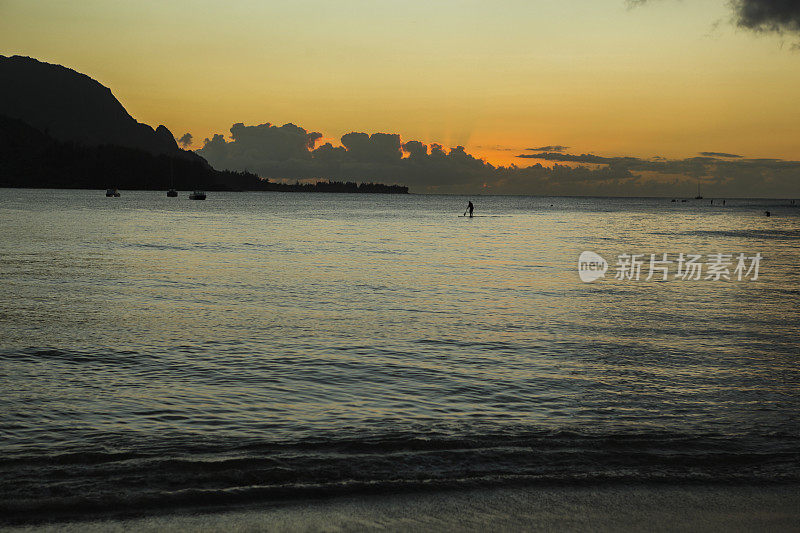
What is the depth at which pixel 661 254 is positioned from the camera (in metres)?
52.0

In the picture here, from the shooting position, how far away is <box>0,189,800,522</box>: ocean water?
8227 millimetres

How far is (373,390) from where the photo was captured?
12695mm

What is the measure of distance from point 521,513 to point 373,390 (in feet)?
19.4

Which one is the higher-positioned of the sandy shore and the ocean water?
the sandy shore

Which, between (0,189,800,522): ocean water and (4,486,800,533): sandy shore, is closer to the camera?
(4,486,800,533): sandy shore

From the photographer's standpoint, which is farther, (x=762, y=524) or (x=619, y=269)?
(x=619, y=269)

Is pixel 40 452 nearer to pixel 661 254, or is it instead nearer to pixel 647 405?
pixel 647 405

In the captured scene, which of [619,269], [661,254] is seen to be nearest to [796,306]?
[619,269]

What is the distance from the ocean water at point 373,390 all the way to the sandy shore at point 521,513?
34 cm

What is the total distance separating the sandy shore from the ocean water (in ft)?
1.11

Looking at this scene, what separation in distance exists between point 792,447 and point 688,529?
379 cm

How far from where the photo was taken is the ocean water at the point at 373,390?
8.23 meters

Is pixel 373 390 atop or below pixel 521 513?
below

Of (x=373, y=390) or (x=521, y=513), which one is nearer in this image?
(x=521, y=513)
